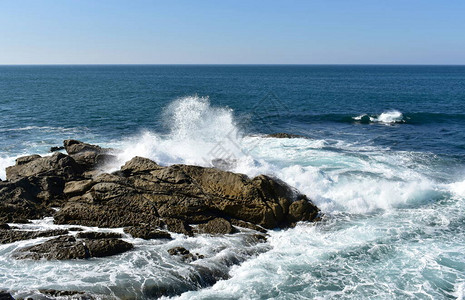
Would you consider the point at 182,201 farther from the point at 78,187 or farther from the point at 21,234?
the point at 21,234

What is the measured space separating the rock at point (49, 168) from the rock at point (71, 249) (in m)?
6.08

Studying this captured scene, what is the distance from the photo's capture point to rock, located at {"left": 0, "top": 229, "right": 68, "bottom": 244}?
1315cm

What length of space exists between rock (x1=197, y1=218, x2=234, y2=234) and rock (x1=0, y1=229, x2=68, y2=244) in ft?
17.5

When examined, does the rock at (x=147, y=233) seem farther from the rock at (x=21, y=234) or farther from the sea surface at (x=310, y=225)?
the rock at (x=21, y=234)

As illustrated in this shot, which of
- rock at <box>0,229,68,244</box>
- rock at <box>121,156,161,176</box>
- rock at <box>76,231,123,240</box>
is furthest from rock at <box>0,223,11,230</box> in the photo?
rock at <box>121,156,161,176</box>

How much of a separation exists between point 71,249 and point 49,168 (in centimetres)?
766

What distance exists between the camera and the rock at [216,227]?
1468 centimetres

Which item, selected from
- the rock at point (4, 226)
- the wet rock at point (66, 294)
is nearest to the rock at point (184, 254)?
the wet rock at point (66, 294)

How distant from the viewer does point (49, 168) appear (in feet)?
60.8

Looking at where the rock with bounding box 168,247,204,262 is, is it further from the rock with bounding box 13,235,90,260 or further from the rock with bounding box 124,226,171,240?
the rock with bounding box 13,235,90,260

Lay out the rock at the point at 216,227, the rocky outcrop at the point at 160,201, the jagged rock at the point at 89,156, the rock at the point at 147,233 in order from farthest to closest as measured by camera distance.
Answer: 1. the jagged rock at the point at 89,156
2. the rocky outcrop at the point at 160,201
3. the rock at the point at 216,227
4. the rock at the point at 147,233

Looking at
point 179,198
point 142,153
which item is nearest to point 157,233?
point 179,198

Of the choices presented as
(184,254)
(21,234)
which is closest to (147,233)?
(184,254)

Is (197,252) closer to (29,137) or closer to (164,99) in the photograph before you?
(29,137)
